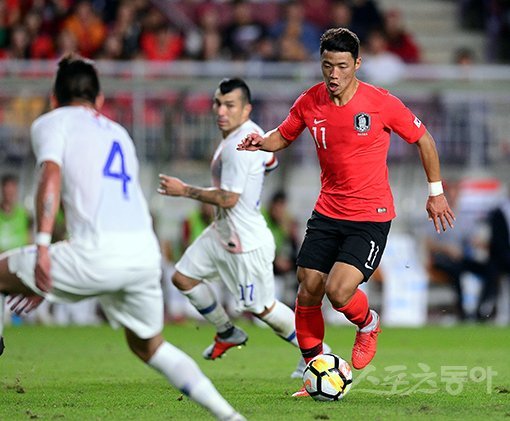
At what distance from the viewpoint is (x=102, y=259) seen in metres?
6.95

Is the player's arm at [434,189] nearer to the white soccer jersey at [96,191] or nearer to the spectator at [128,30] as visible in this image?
the white soccer jersey at [96,191]

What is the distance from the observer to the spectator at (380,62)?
19.0m

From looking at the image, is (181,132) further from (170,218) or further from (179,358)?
(179,358)

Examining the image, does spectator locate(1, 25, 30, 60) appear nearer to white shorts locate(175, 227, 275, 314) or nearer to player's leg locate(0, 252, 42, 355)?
white shorts locate(175, 227, 275, 314)

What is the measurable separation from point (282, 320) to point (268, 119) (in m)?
8.03

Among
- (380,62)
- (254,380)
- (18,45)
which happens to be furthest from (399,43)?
(254,380)

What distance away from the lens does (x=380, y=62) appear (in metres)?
20.2

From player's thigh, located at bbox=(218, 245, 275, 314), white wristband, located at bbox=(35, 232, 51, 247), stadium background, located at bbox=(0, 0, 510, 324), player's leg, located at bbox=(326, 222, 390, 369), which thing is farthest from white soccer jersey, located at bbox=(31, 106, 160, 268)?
stadium background, located at bbox=(0, 0, 510, 324)

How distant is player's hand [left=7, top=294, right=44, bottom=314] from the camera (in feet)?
24.2

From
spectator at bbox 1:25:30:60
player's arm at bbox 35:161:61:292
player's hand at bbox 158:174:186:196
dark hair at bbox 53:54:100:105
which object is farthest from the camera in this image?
spectator at bbox 1:25:30:60

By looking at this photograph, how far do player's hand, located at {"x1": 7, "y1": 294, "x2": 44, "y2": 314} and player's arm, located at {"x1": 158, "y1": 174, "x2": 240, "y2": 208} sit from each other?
1.98 m

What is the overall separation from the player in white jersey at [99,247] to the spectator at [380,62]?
12.1 m

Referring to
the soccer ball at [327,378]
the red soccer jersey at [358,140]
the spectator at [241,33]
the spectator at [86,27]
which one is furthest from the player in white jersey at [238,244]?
the spectator at [86,27]

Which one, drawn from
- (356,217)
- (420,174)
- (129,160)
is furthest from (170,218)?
(129,160)
